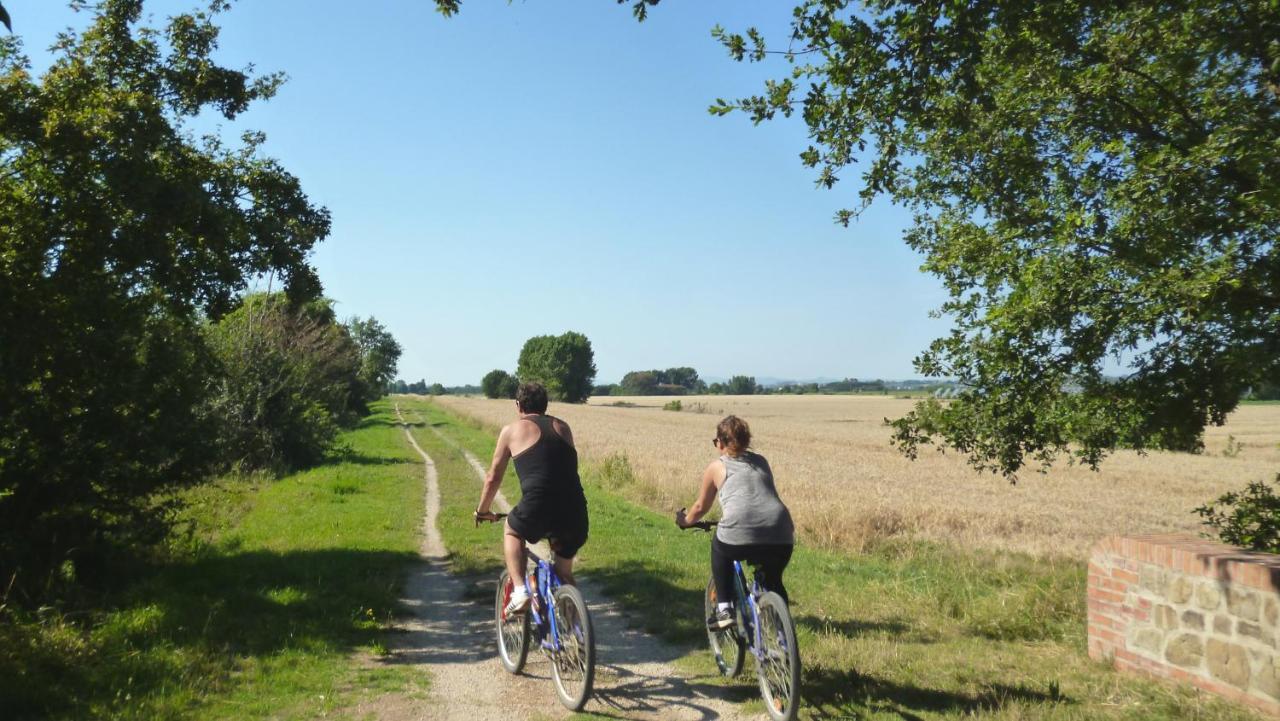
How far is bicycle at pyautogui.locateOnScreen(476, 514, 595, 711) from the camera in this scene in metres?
5.07

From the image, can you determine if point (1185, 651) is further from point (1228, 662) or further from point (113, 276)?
point (113, 276)

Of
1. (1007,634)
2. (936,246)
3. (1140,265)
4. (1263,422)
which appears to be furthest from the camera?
(1263,422)

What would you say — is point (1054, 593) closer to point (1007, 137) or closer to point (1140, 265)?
point (1140, 265)

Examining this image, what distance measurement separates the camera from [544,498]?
553cm

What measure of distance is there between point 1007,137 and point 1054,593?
4575mm

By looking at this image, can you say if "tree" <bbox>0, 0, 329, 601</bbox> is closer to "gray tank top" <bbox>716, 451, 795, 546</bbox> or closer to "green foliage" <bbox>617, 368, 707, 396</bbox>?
"gray tank top" <bbox>716, 451, 795, 546</bbox>

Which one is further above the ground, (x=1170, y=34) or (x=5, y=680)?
(x=1170, y=34)

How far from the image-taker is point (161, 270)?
831 centimetres

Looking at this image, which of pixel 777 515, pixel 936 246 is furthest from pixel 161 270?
pixel 936 246

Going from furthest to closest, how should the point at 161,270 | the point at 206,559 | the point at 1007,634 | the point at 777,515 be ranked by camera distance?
the point at 206,559 → the point at 161,270 → the point at 1007,634 → the point at 777,515

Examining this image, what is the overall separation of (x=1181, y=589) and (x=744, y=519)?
315 cm

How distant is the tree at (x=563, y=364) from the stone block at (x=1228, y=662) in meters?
104

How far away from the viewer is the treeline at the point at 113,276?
7469 mm

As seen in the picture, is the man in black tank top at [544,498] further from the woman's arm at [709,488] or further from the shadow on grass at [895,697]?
the shadow on grass at [895,697]
